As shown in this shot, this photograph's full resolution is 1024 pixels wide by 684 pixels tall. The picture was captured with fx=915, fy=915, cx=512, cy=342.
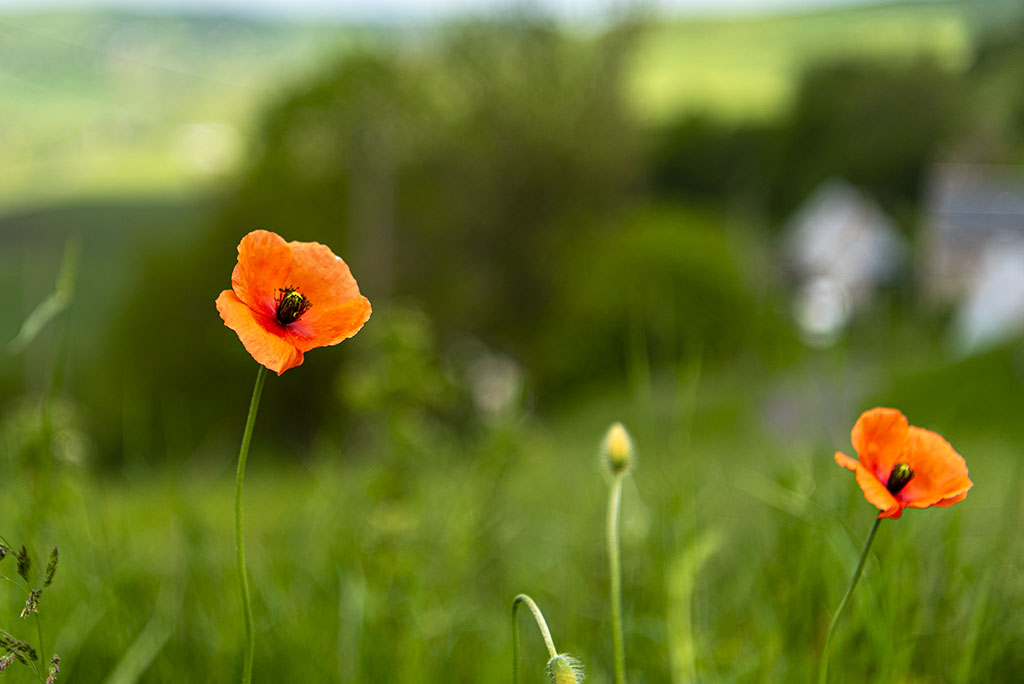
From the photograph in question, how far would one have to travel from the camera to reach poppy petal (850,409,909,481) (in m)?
0.76

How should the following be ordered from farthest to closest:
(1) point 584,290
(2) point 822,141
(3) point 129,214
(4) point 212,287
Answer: (3) point 129,214
(2) point 822,141
(1) point 584,290
(4) point 212,287

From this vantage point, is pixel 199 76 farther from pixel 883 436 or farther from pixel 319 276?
pixel 883 436

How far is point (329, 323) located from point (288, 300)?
0.11 ft

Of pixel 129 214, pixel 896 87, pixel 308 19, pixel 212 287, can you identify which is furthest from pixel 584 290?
pixel 308 19

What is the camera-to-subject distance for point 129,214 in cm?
4350

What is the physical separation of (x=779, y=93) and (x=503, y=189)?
792 inches

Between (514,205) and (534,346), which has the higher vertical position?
(514,205)

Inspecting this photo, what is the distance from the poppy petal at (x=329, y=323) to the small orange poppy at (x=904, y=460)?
1.33ft

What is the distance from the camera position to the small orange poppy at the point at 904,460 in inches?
29.7

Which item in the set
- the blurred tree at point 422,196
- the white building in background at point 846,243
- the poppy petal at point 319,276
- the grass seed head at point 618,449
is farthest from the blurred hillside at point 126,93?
the poppy petal at point 319,276

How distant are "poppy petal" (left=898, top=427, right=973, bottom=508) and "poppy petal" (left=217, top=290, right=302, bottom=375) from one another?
517 millimetres

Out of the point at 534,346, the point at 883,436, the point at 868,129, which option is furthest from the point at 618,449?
the point at 868,129

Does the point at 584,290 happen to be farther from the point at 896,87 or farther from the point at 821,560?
the point at 821,560

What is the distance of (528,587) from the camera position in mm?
1657
